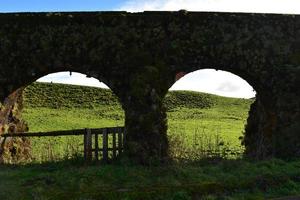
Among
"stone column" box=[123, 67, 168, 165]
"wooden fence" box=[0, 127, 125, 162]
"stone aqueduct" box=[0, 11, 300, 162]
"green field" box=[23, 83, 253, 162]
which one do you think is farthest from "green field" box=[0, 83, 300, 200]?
"green field" box=[23, 83, 253, 162]

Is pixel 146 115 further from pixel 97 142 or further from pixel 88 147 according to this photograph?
pixel 88 147

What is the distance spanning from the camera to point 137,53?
15930 millimetres

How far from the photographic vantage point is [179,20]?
637 inches

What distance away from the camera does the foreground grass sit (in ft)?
37.0

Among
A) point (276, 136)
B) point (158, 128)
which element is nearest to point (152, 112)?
point (158, 128)

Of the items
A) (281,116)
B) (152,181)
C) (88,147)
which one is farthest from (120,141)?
(281,116)

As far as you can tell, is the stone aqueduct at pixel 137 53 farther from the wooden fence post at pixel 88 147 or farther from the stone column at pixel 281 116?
the wooden fence post at pixel 88 147

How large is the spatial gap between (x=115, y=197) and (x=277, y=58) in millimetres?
7951

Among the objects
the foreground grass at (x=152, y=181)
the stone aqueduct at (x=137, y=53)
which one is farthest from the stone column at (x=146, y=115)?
the foreground grass at (x=152, y=181)

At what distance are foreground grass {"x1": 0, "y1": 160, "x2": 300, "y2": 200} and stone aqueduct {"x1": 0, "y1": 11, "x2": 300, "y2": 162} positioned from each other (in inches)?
76.4

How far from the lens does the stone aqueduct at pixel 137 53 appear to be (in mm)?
15750

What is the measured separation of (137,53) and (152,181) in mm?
4691


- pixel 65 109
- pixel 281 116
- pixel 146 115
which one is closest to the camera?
pixel 146 115

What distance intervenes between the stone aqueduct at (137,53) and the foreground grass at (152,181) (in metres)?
1.94
